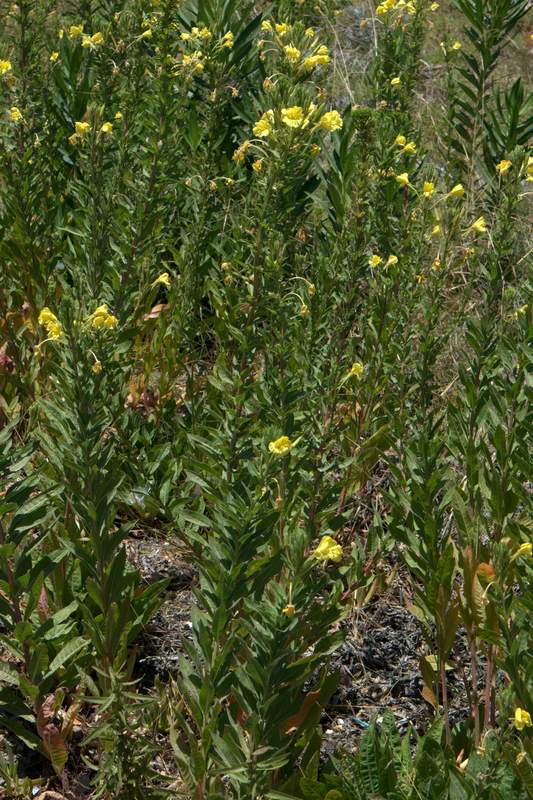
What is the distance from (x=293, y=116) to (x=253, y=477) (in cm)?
108

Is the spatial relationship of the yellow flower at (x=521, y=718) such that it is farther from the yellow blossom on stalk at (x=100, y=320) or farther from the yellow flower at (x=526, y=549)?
the yellow blossom on stalk at (x=100, y=320)

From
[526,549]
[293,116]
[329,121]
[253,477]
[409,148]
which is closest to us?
[526,549]

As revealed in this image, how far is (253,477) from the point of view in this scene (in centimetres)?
259

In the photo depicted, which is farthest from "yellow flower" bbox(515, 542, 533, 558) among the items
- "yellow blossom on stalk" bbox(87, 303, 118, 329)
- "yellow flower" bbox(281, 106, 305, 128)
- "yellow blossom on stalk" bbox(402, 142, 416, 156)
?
"yellow blossom on stalk" bbox(402, 142, 416, 156)

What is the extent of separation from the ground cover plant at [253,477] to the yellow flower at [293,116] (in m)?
0.02

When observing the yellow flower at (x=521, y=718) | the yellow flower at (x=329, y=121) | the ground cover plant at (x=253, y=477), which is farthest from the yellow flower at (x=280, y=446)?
the yellow flower at (x=329, y=121)

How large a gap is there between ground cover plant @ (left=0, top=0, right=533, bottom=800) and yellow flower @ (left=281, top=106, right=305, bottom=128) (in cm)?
2

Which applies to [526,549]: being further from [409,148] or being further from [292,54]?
[409,148]

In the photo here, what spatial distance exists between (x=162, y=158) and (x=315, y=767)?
2323 mm

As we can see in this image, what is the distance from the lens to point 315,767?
2.24 m

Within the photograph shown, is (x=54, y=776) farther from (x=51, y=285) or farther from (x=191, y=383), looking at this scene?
(x=51, y=285)

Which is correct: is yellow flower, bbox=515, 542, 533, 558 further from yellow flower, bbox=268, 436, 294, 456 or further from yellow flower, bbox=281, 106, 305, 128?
yellow flower, bbox=281, 106, 305, 128

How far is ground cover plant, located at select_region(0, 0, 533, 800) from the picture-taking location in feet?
7.43

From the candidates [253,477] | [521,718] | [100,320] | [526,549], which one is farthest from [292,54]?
[521,718]
